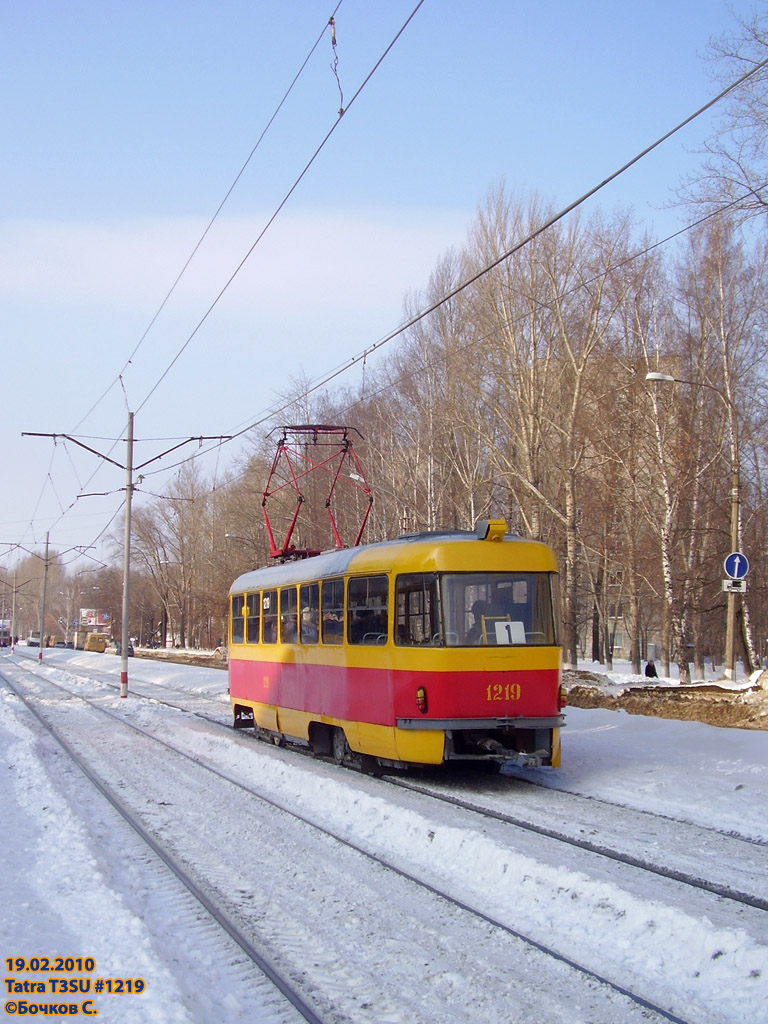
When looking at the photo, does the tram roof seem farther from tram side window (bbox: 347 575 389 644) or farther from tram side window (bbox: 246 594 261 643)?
tram side window (bbox: 246 594 261 643)

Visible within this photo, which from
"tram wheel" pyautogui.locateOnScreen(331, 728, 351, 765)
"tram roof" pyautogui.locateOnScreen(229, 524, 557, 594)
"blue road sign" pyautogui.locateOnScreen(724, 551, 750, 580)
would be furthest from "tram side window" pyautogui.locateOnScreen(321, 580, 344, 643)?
"blue road sign" pyautogui.locateOnScreen(724, 551, 750, 580)

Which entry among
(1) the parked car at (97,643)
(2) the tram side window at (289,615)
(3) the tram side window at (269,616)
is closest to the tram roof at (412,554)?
(2) the tram side window at (289,615)

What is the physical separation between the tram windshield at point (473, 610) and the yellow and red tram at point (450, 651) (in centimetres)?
1

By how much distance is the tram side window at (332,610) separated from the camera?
1253 centimetres

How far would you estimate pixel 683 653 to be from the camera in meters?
30.1

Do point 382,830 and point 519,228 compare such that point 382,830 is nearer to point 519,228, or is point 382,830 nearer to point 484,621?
point 484,621

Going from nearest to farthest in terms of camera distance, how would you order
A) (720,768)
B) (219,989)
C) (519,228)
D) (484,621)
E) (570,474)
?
(219,989), (484,621), (720,768), (570,474), (519,228)

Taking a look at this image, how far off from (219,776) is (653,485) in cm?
2225

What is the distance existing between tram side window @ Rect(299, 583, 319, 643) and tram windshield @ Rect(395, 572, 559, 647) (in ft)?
8.31

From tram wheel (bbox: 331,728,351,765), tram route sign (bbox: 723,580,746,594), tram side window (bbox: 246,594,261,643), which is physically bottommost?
tram wheel (bbox: 331,728,351,765)

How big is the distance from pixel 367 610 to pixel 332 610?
1120 millimetres

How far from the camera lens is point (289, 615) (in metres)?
14.7

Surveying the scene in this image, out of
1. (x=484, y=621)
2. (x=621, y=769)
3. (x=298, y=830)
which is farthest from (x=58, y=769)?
(x=621, y=769)

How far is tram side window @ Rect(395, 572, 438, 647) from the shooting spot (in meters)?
10.8
